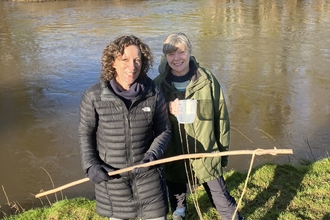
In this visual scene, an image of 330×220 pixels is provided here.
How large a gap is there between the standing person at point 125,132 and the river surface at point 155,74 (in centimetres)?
250

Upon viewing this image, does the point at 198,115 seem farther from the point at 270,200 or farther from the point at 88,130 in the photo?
the point at 270,200

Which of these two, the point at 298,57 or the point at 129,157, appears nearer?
the point at 129,157

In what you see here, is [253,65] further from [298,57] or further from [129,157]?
[129,157]

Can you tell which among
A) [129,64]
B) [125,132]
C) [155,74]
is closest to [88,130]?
[125,132]

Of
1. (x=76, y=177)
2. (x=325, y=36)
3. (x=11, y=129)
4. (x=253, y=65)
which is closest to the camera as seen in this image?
(x=76, y=177)

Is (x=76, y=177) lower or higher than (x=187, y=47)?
lower

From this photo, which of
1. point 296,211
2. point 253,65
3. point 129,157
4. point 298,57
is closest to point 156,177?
point 129,157

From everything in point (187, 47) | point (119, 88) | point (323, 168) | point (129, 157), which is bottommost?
point (323, 168)

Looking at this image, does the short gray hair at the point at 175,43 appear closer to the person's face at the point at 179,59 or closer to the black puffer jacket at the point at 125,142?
the person's face at the point at 179,59

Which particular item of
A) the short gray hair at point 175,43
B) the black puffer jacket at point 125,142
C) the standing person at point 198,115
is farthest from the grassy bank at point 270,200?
the short gray hair at point 175,43

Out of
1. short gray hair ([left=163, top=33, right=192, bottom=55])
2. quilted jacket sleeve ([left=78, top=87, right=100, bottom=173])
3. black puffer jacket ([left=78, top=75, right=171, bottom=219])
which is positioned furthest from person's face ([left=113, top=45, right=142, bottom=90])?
short gray hair ([left=163, top=33, right=192, bottom=55])

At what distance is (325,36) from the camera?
585 inches

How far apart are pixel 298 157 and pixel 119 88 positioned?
13.8 feet

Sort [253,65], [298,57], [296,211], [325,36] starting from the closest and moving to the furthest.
Result: 1. [296,211]
2. [253,65]
3. [298,57]
4. [325,36]
